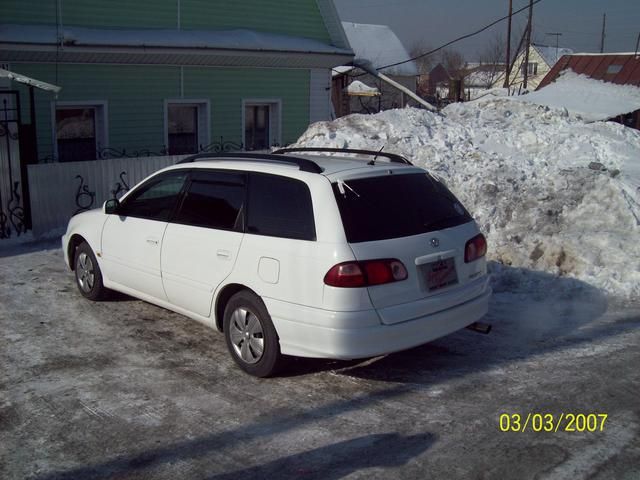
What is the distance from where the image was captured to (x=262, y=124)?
1848 centimetres

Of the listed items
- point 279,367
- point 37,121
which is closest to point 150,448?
point 279,367

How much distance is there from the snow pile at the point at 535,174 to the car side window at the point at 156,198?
4.10 metres

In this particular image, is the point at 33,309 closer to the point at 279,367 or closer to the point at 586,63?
the point at 279,367

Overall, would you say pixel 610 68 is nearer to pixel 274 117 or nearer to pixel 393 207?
pixel 274 117

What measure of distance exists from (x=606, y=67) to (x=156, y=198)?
732 inches

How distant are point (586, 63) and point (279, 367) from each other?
20.2 metres

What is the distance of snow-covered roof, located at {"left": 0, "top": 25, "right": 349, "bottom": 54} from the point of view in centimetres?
1305

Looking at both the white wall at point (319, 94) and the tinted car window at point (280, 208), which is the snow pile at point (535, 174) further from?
the white wall at point (319, 94)

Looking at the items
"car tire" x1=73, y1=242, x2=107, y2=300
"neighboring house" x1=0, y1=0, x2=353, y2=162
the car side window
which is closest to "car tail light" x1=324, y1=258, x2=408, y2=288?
the car side window

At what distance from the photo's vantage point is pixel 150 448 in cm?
471


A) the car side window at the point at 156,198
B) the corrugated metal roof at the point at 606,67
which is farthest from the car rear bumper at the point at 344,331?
the corrugated metal roof at the point at 606,67

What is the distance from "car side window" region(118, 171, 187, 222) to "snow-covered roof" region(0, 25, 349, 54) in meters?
6.76

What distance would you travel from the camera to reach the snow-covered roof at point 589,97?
52.9 feet
